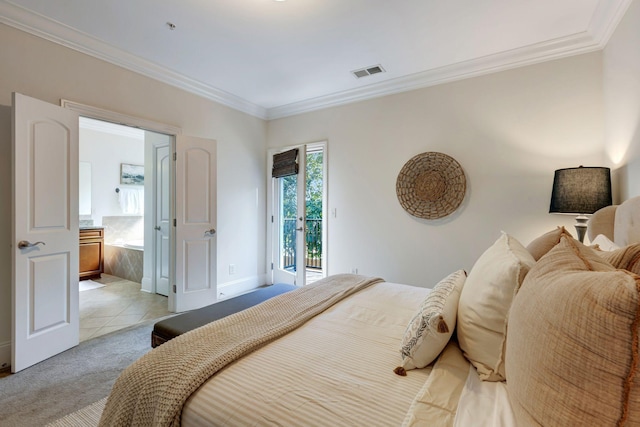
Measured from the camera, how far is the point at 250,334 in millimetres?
1286

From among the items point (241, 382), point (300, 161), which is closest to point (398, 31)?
point (300, 161)

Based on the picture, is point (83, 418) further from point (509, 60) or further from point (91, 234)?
point (509, 60)

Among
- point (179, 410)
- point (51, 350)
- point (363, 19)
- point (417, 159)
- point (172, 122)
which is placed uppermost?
point (363, 19)

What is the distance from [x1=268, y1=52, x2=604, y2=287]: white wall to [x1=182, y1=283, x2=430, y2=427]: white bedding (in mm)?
2127

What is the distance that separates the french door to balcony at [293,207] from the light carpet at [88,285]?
2.70 meters

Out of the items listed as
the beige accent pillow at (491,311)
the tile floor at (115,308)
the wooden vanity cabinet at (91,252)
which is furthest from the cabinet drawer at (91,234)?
the beige accent pillow at (491,311)

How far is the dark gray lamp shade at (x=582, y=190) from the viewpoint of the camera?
212cm

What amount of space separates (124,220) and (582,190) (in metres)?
7.11

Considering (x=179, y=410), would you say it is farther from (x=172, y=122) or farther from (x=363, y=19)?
(x=172, y=122)

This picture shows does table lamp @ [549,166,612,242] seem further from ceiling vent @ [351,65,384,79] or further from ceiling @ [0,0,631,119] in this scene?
ceiling vent @ [351,65,384,79]

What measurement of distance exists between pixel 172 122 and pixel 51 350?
8.04 feet

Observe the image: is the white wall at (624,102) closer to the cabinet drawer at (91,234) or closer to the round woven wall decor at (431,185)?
the round woven wall decor at (431,185)

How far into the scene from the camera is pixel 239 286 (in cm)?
416

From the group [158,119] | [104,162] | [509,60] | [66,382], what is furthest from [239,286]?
[509,60]
